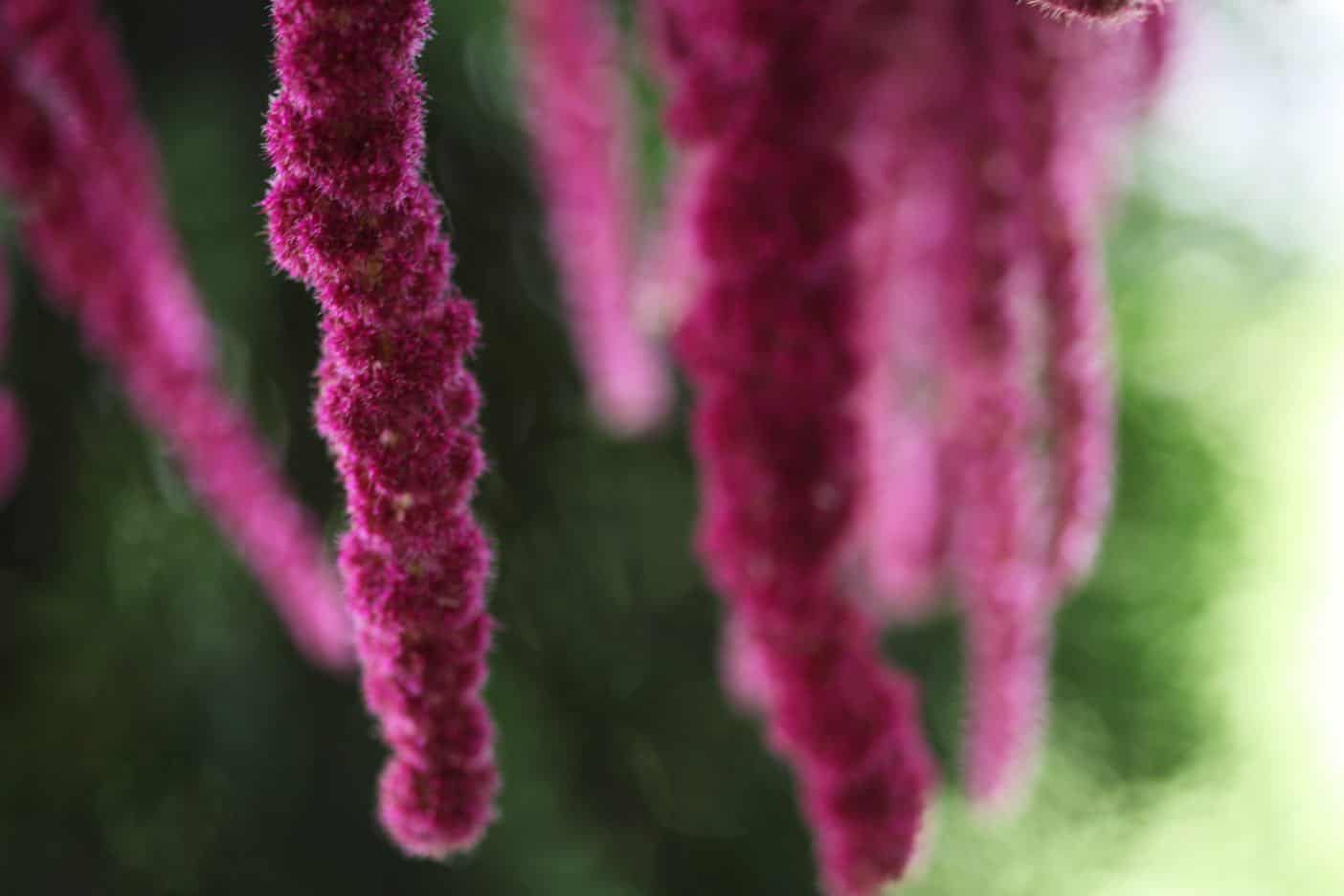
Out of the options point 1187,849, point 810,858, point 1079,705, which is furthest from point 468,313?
point 1187,849

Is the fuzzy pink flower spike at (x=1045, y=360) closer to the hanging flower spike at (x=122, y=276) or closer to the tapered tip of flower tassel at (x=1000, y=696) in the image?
the tapered tip of flower tassel at (x=1000, y=696)

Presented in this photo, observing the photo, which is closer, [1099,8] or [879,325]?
[1099,8]

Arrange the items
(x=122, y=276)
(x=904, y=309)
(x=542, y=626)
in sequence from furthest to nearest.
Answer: (x=542, y=626) → (x=904, y=309) → (x=122, y=276)

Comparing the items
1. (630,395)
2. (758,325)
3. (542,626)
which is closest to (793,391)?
(758,325)

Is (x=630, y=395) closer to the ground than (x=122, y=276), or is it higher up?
higher up

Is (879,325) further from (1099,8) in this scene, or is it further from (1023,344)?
(1099,8)

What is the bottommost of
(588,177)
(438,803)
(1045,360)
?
(438,803)
